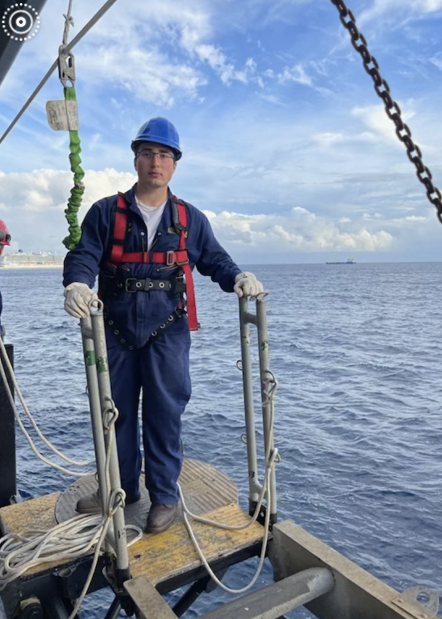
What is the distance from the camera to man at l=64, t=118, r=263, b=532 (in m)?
3.36

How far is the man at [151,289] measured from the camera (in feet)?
11.0

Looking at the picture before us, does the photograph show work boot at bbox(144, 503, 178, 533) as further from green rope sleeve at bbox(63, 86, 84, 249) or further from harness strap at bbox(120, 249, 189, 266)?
green rope sleeve at bbox(63, 86, 84, 249)

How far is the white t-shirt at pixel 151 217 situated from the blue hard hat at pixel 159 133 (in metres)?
0.39

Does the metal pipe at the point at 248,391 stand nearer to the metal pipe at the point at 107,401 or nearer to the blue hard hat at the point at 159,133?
the metal pipe at the point at 107,401

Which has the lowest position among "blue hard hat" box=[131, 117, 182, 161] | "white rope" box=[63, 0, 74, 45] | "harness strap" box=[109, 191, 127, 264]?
"harness strap" box=[109, 191, 127, 264]

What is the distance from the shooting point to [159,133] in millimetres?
3383

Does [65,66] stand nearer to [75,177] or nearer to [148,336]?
[75,177]

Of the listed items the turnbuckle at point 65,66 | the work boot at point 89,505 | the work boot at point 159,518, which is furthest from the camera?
the work boot at point 89,505

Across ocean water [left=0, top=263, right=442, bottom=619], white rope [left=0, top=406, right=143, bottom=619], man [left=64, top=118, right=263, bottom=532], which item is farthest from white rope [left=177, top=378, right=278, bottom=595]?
ocean water [left=0, top=263, right=442, bottom=619]

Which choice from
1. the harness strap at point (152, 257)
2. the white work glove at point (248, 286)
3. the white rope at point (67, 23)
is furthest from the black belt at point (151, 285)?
the white rope at point (67, 23)

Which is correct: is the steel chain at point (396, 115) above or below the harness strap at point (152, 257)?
above

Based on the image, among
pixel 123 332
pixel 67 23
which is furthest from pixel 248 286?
pixel 67 23

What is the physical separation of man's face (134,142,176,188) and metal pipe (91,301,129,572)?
1.01 meters

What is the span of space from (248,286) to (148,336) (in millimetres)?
711
